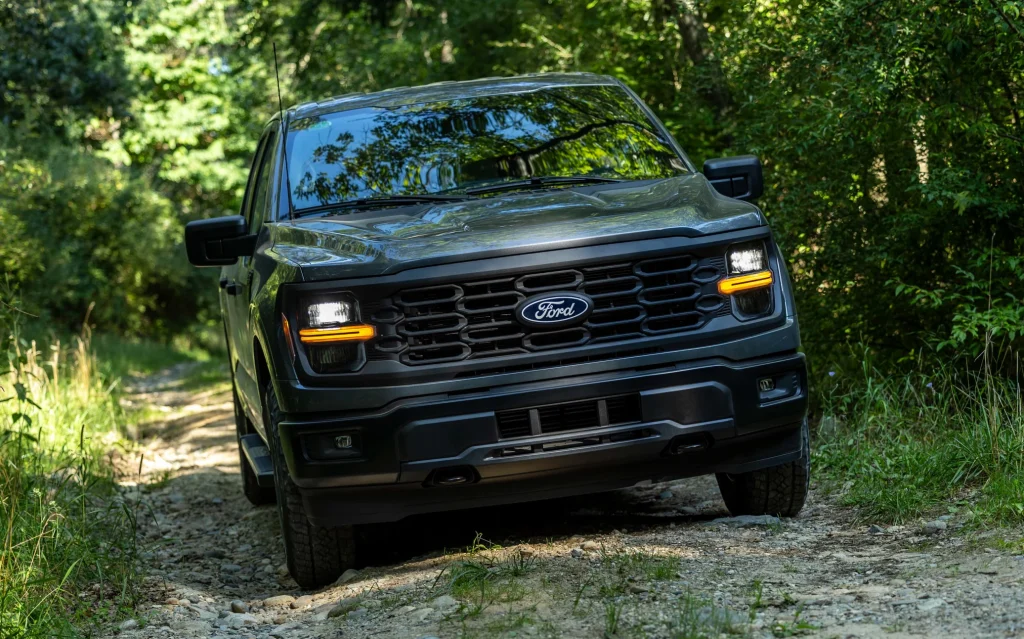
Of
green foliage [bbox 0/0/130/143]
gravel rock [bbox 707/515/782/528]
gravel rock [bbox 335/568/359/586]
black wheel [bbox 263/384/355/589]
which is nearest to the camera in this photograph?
black wheel [bbox 263/384/355/589]

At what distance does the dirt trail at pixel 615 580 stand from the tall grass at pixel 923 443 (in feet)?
0.72

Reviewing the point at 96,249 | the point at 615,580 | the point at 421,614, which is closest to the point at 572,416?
the point at 615,580

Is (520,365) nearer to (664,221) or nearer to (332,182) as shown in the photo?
(664,221)

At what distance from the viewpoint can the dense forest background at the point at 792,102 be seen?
6.31 meters

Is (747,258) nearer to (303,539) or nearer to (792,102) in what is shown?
(303,539)

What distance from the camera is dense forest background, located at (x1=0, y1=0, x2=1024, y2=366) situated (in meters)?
6.31

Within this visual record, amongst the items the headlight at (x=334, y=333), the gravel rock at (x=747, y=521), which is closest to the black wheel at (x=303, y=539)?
the headlight at (x=334, y=333)

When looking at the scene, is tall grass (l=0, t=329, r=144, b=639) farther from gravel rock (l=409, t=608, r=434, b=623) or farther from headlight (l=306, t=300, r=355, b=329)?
headlight (l=306, t=300, r=355, b=329)

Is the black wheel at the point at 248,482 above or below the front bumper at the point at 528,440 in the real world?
below

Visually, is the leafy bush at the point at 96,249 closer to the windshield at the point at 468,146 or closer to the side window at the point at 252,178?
the side window at the point at 252,178

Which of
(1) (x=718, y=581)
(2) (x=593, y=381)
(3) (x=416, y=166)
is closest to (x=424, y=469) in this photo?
(2) (x=593, y=381)

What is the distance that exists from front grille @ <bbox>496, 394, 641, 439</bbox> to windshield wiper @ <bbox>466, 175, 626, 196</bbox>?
4.01 ft

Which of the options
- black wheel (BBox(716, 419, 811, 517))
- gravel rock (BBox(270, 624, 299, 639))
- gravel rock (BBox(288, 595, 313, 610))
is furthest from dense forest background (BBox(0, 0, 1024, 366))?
gravel rock (BBox(270, 624, 299, 639))

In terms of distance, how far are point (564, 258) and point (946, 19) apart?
3.07 metres
